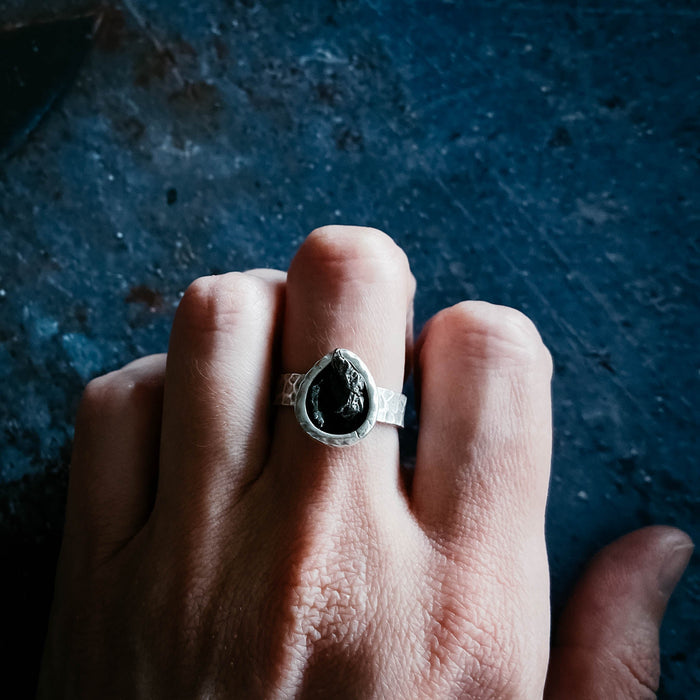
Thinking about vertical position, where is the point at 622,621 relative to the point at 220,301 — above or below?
below

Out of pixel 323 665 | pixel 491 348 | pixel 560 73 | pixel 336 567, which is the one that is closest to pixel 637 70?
pixel 560 73

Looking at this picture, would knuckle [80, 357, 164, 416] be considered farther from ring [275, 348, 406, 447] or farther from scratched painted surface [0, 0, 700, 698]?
ring [275, 348, 406, 447]

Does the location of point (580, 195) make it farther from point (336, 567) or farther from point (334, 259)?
point (336, 567)

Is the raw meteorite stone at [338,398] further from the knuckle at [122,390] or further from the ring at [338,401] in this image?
the knuckle at [122,390]

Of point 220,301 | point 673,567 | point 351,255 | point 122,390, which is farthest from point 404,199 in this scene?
point 673,567

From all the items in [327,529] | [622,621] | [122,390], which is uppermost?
[122,390]

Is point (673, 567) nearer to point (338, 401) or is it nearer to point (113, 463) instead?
point (338, 401)

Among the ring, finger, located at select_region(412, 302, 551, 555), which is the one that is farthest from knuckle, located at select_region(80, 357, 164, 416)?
finger, located at select_region(412, 302, 551, 555)

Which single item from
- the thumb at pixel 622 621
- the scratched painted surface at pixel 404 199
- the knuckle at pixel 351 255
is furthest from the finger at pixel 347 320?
the thumb at pixel 622 621
